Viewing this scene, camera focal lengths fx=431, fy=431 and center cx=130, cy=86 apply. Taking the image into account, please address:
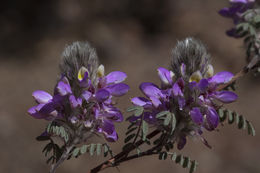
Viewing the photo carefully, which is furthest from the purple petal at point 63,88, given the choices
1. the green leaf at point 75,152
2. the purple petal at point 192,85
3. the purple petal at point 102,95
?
the purple petal at point 192,85

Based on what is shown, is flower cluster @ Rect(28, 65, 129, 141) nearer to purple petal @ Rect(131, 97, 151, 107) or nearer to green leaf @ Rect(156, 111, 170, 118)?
purple petal @ Rect(131, 97, 151, 107)

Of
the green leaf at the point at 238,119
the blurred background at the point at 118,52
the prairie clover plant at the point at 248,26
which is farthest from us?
the blurred background at the point at 118,52

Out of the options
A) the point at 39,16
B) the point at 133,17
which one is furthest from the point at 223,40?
the point at 39,16

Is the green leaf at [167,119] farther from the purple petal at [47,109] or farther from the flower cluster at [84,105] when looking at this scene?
the purple petal at [47,109]

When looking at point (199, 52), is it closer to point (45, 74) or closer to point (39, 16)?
point (45, 74)

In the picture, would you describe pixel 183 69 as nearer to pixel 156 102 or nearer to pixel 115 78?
pixel 156 102

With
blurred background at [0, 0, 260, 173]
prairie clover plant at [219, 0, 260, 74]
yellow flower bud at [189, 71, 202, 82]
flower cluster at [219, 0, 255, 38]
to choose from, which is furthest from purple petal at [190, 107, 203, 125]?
blurred background at [0, 0, 260, 173]
